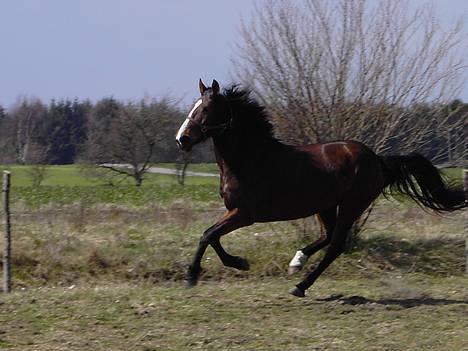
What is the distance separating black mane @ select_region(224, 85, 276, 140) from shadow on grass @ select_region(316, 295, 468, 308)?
185cm

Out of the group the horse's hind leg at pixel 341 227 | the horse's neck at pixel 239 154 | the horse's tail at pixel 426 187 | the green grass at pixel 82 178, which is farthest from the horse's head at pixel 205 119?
the green grass at pixel 82 178

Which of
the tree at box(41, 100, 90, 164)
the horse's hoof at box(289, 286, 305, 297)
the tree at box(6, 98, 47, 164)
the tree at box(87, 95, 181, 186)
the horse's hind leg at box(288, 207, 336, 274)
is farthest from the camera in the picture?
the tree at box(41, 100, 90, 164)

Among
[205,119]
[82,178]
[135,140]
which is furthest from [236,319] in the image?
[82,178]

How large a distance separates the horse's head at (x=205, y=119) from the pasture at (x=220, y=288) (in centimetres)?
160

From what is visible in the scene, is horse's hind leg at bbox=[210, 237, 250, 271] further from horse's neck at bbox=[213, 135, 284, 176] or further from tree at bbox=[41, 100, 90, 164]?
tree at bbox=[41, 100, 90, 164]

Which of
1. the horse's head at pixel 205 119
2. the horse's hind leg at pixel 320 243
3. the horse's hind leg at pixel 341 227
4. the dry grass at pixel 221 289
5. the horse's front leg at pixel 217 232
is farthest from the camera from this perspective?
the horse's hind leg at pixel 320 243

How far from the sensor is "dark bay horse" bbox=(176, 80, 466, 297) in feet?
28.1

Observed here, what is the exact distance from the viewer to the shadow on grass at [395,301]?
337 inches

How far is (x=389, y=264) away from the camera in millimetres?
11742

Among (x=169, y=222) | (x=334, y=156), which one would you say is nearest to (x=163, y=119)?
(x=169, y=222)

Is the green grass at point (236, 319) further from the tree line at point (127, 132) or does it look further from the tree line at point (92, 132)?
the tree line at point (92, 132)

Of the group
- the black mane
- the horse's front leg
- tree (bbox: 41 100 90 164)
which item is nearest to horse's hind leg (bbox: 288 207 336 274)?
the horse's front leg

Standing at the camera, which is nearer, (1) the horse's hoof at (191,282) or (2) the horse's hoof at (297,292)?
(1) the horse's hoof at (191,282)

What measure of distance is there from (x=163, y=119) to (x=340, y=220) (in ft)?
86.2
